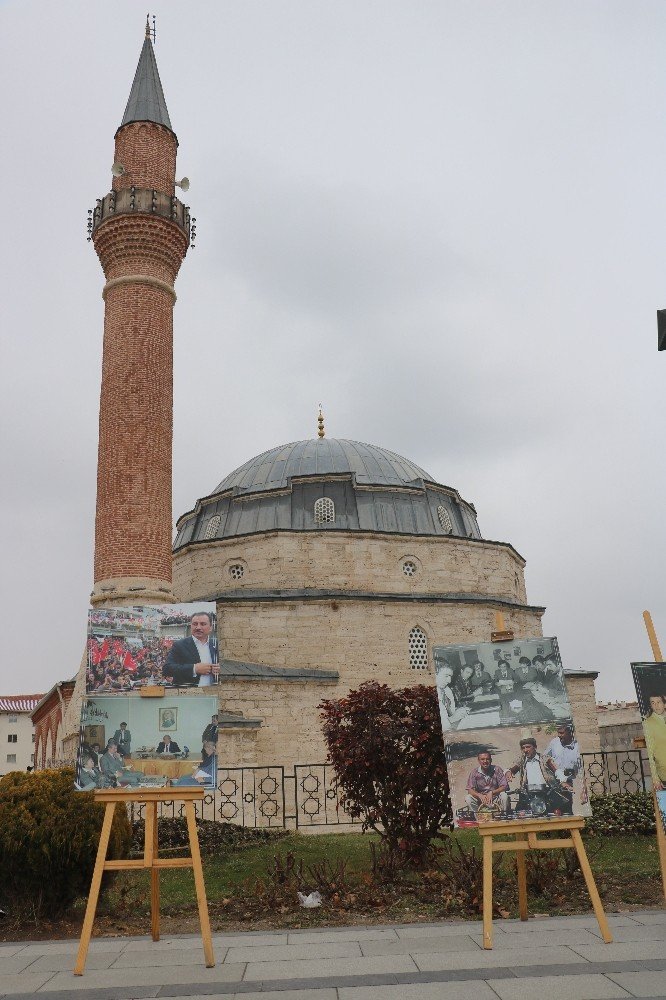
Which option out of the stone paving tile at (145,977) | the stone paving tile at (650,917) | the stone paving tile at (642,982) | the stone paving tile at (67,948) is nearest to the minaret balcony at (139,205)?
the stone paving tile at (67,948)

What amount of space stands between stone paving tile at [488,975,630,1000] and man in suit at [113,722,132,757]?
2.94 m

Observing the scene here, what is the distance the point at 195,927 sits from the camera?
6.31 m

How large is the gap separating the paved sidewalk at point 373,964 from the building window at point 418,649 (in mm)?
14310

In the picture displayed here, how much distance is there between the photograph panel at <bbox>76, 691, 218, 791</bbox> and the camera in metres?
5.82

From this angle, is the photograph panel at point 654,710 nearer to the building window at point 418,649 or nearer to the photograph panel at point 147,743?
the photograph panel at point 147,743

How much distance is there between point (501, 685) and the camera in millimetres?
6332

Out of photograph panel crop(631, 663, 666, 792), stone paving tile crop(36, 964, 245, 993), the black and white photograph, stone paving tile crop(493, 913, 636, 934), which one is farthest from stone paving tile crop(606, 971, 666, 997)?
stone paving tile crop(36, 964, 245, 993)

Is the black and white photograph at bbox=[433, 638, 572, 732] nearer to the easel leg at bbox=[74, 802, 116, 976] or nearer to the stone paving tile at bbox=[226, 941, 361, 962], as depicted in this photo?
the stone paving tile at bbox=[226, 941, 361, 962]

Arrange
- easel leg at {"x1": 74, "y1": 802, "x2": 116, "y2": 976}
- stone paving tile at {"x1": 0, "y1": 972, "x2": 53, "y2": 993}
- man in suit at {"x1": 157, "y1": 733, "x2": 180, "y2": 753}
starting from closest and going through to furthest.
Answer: stone paving tile at {"x1": 0, "y1": 972, "x2": 53, "y2": 993} < easel leg at {"x1": 74, "y1": 802, "x2": 116, "y2": 976} < man in suit at {"x1": 157, "y1": 733, "x2": 180, "y2": 753}

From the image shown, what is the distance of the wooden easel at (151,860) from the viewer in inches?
194

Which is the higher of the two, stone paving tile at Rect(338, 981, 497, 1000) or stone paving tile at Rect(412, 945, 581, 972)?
stone paving tile at Rect(338, 981, 497, 1000)

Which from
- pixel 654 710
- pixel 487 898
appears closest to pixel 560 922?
pixel 487 898

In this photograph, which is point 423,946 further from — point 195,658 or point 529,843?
point 195,658

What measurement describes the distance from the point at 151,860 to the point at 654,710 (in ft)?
12.9
